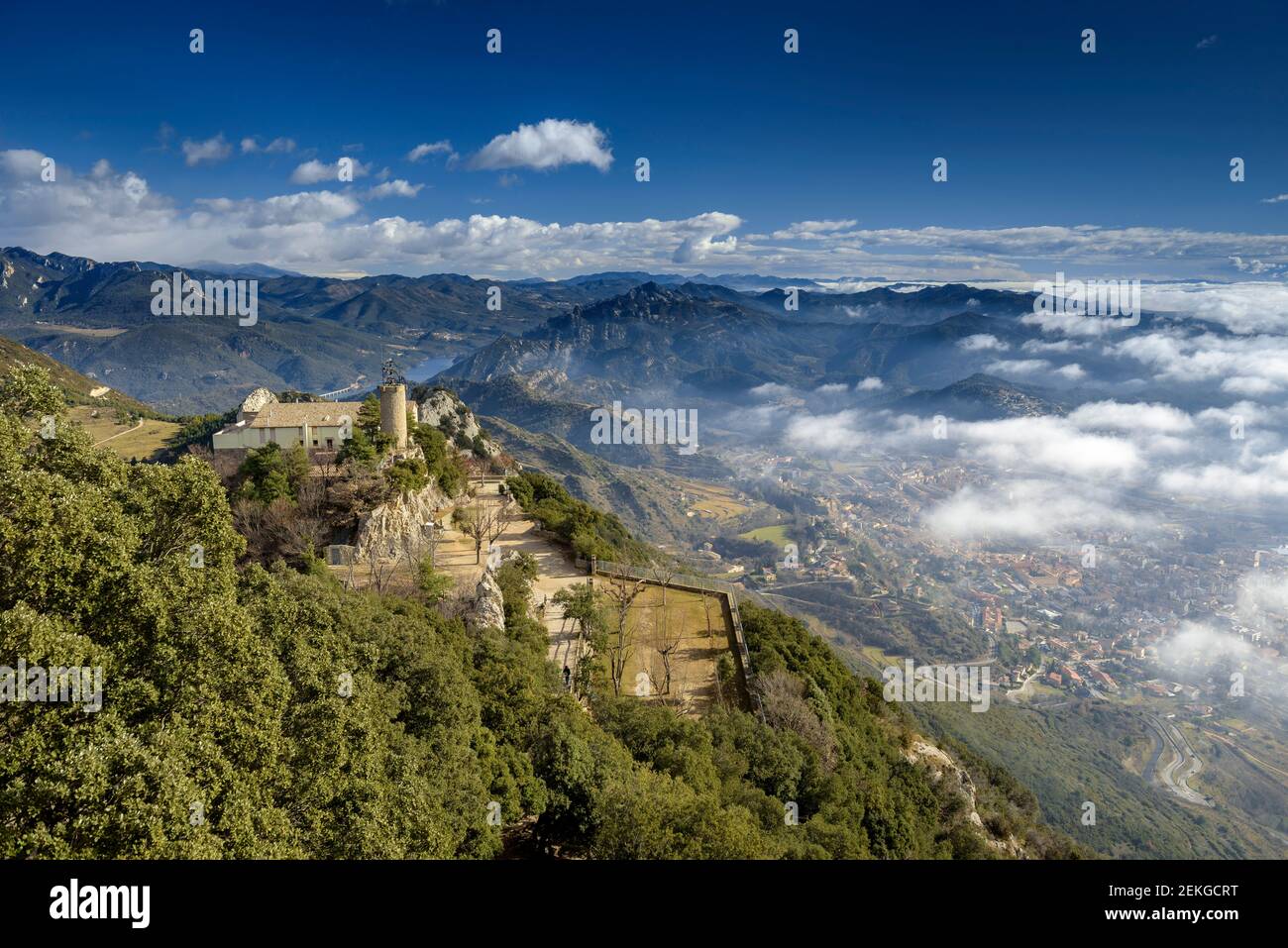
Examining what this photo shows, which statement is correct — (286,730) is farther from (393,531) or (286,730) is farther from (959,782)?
(959,782)

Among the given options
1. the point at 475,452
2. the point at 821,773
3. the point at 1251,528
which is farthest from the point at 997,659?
the point at 1251,528

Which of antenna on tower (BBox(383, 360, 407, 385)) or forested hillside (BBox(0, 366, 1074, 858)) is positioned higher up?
antenna on tower (BBox(383, 360, 407, 385))

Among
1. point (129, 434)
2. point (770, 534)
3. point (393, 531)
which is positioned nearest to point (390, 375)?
point (393, 531)

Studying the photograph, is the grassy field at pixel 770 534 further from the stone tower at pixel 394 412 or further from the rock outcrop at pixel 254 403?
the stone tower at pixel 394 412

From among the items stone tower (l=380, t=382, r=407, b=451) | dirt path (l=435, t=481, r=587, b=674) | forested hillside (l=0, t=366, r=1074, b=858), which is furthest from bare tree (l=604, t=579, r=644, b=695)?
stone tower (l=380, t=382, r=407, b=451)

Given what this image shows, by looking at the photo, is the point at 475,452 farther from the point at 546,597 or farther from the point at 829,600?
the point at 829,600

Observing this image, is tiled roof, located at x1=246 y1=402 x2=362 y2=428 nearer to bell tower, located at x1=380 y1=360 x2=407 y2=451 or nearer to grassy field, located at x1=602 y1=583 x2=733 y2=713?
bell tower, located at x1=380 y1=360 x2=407 y2=451
